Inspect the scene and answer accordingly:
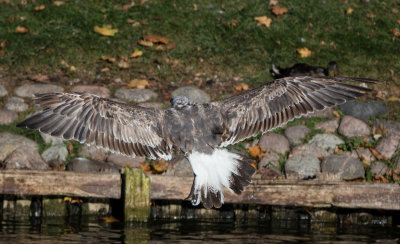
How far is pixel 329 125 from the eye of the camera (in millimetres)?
9602

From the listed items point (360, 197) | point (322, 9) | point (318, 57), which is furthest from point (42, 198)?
point (322, 9)

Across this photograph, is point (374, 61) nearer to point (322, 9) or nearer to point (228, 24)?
point (322, 9)

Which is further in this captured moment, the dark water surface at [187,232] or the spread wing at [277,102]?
the dark water surface at [187,232]

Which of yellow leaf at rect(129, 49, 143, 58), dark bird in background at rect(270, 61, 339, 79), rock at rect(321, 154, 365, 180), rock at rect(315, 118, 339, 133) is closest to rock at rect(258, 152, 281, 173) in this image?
rock at rect(321, 154, 365, 180)

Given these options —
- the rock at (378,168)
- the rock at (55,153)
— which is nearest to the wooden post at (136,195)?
the rock at (55,153)

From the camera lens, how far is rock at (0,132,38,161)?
8.70 meters

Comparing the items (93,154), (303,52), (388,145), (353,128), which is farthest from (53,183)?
(303,52)

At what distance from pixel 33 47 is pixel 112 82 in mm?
1865

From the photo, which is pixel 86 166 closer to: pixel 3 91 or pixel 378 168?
pixel 3 91

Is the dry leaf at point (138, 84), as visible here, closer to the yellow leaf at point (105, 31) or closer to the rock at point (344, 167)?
the yellow leaf at point (105, 31)

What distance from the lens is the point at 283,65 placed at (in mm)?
11547

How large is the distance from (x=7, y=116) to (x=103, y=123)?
3549 mm

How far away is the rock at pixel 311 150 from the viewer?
9031 millimetres

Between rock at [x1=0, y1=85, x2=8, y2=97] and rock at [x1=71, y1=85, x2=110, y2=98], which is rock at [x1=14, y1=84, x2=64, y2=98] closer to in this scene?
rock at [x1=0, y1=85, x2=8, y2=97]
